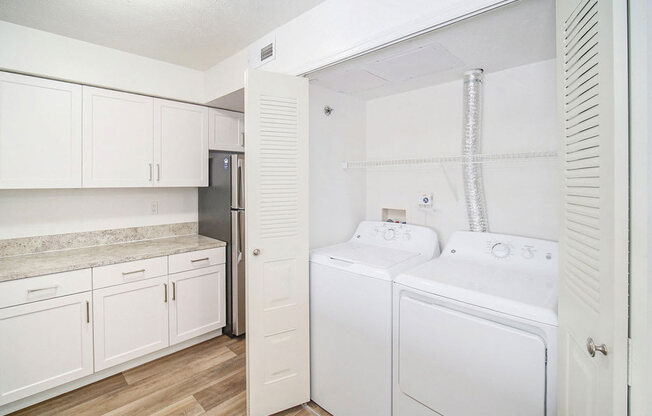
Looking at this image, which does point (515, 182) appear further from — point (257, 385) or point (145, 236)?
point (145, 236)

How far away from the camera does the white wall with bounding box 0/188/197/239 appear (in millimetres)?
2275

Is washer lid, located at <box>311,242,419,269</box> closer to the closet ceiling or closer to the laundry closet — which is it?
the laundry closet

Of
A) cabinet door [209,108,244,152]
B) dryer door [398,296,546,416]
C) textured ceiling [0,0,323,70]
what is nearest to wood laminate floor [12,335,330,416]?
dryer door [398,296,546,416]

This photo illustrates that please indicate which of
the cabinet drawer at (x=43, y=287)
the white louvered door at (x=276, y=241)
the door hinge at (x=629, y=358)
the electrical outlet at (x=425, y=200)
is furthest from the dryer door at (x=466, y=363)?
the cabinet drawer at (x=43, y=287)

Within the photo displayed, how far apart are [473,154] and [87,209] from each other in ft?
9.96

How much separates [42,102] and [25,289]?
1254 millimetres

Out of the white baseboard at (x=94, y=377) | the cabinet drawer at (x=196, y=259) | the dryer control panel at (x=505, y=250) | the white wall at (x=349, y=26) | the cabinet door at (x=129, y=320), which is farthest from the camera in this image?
the cabinet drawer at (x=196, y=259)

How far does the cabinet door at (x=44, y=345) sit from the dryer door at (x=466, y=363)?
2.09 m

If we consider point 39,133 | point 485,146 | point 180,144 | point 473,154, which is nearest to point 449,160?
point 473,154

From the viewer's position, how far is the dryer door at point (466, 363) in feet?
3.76

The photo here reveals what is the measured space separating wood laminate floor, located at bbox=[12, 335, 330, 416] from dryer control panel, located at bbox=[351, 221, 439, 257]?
3.86 feet

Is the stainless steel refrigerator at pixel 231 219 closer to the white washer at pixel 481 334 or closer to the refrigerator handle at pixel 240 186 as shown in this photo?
the refrigerator handle at pixel 240 186

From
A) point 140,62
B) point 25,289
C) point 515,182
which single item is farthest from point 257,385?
point 140,62

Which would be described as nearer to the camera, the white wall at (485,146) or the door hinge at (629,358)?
the door hinge at (629,358)
